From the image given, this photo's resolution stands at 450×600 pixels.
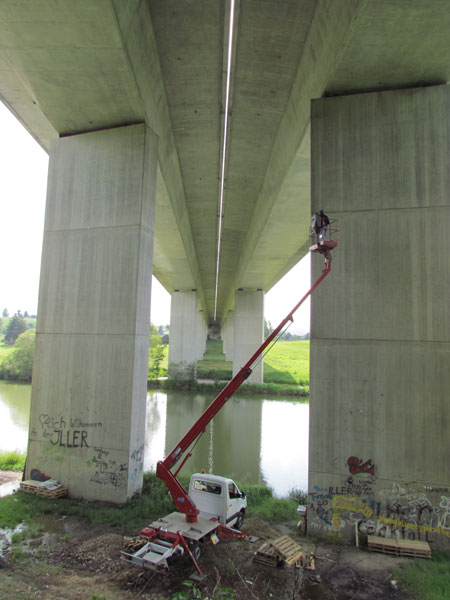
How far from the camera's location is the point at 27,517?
9148 millimetres

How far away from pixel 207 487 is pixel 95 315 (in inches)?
226

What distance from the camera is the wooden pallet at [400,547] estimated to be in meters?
8.01

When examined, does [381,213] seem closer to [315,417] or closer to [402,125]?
[402,125]

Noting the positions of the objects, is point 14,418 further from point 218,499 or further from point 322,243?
A: point 322,243

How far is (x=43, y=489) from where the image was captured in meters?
10.5

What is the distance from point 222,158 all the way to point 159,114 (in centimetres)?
462

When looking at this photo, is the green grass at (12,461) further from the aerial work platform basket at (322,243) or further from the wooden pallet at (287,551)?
the aerial work platform basket at (322,243)

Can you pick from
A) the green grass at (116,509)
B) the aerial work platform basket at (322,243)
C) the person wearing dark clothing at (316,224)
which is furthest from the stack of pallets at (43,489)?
the person wearing dark clothing at (316,224)

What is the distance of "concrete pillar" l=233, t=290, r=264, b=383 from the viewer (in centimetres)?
4178

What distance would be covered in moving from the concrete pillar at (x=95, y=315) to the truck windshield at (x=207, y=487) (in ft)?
9.28

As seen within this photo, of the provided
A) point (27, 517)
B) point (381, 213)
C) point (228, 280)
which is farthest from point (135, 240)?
point (228, 280)

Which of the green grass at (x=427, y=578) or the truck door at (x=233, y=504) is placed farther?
the truck door at (x=233, y=504)

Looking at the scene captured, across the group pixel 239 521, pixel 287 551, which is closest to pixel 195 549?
pixel 287 551

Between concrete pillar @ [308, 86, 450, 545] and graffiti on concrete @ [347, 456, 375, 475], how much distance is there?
0.07 feet
